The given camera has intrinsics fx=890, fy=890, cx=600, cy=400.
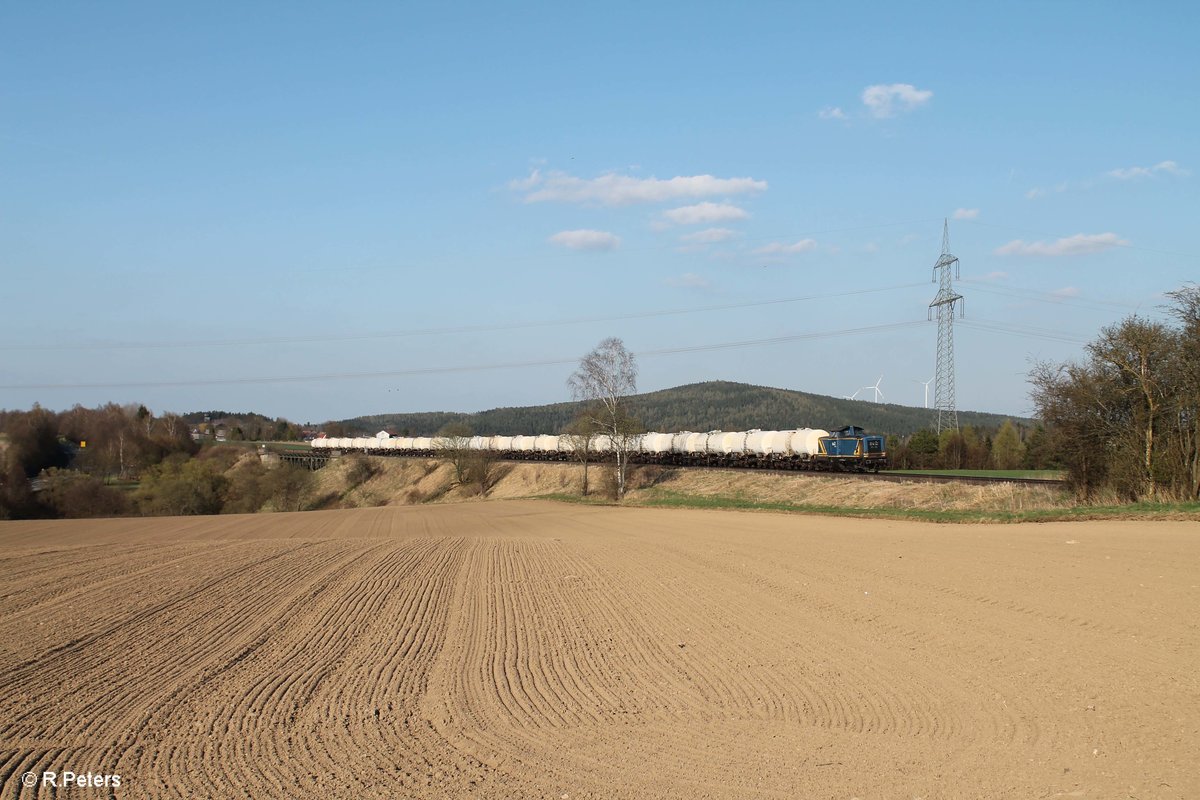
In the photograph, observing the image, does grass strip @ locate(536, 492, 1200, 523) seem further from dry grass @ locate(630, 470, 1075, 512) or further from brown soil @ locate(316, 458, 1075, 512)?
brown soil @ locate(316, 458, 1075, 512)

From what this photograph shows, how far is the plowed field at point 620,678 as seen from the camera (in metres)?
7.37

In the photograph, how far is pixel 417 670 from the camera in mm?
10781

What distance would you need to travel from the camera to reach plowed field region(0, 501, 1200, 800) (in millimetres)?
7371

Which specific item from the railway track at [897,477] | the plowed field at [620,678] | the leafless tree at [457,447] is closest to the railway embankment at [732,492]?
the railway track at [897,477]

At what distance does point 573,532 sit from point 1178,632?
22811 mm

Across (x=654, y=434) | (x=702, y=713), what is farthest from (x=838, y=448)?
(x=702, y=713)

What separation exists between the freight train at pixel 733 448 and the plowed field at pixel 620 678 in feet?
129

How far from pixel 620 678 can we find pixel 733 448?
6198cm

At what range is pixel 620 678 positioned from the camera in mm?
10477

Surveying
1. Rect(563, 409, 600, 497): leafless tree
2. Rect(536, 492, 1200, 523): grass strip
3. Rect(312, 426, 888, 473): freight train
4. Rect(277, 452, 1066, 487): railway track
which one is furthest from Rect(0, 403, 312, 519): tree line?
Rect(536, 492, 1200, 523): grass strip

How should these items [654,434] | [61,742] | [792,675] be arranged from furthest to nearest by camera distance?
[654,434], [792,675], [61,742]

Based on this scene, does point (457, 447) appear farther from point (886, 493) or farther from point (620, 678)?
point (620, 678)

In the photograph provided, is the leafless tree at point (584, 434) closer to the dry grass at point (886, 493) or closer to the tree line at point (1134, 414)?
the dry grass at point (886, 493)

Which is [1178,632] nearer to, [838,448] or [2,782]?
[2,782]
